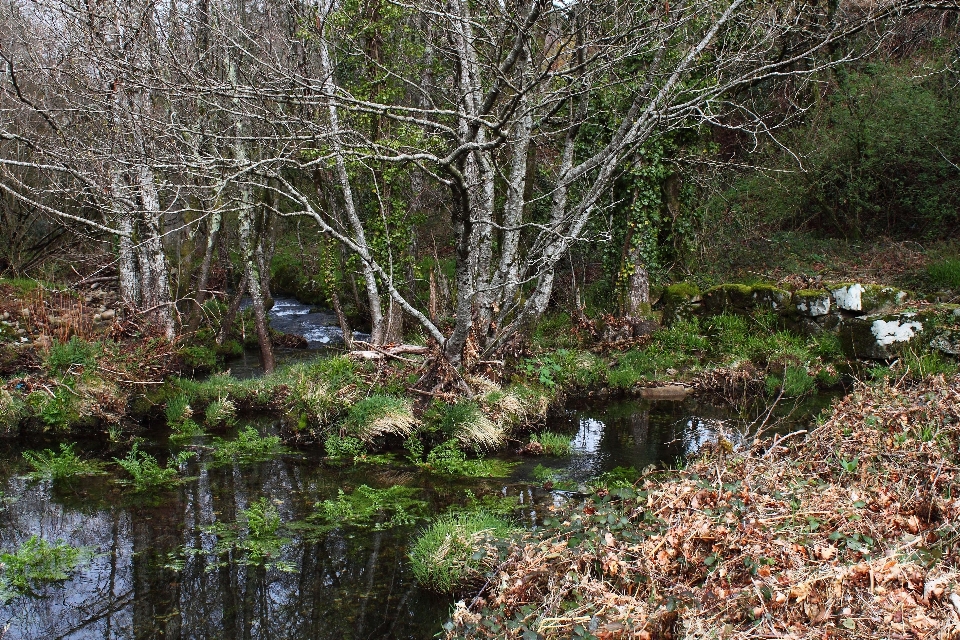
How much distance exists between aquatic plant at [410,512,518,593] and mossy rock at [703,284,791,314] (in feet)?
28.6

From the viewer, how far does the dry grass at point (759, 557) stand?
3.57 metres

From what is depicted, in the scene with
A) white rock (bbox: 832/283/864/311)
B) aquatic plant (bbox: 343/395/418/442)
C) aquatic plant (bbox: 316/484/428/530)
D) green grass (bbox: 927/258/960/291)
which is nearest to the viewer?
→ aquatic plant (bbox: 316/484/428/530)

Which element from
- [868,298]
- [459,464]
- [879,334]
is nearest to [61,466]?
[459,464]

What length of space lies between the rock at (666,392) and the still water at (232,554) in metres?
1.71

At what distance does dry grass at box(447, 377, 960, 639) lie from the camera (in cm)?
357

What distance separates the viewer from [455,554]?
5.29m

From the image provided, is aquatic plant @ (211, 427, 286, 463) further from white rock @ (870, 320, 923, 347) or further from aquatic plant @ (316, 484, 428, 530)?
white rock @ (870, 320, 923, 347)

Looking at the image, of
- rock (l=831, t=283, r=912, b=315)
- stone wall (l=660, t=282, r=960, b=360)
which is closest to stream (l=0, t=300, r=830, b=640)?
stone wall (l=660, t=282, r=960, b=360)

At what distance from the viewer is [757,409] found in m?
9.96

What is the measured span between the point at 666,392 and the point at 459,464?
181 inches

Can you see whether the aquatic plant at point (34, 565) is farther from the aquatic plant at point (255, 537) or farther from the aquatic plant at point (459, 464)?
the aquatic plant at point (459, 464)

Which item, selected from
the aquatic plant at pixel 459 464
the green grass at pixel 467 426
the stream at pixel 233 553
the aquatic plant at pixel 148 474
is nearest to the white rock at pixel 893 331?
the stream at pixel 233 553

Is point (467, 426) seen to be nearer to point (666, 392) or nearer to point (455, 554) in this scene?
point (455, 554)

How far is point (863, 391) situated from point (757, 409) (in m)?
2.76
